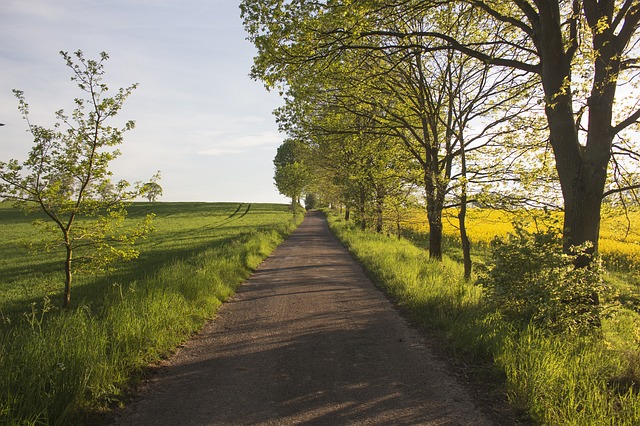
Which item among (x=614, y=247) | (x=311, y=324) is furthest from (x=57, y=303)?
(x=614, y=247)

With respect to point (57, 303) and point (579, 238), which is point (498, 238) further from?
point (57, 303)

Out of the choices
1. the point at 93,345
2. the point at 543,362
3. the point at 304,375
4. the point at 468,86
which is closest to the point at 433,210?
the point at 468,86

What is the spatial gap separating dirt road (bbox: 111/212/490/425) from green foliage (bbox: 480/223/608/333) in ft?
5.23

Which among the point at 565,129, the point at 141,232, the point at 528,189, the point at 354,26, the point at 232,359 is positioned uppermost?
the point at 354,26

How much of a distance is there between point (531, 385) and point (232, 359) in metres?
3.72

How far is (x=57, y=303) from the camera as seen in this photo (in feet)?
35.6

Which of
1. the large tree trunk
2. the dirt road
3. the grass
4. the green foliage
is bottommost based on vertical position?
the dirt road

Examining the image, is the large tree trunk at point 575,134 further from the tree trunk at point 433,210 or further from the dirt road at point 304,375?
the tree trunk at point 433,210

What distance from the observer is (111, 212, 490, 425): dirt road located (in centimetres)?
364

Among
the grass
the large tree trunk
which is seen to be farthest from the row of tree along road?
the grass

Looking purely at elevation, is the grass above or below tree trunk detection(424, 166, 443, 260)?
below

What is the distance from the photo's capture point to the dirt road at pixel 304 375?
12.0 feet

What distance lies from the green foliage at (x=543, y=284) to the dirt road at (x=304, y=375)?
1595 mm

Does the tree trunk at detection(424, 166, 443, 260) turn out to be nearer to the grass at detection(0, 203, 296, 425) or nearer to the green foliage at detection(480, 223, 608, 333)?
the green foliage at detection(480, 223, 608, 333)
